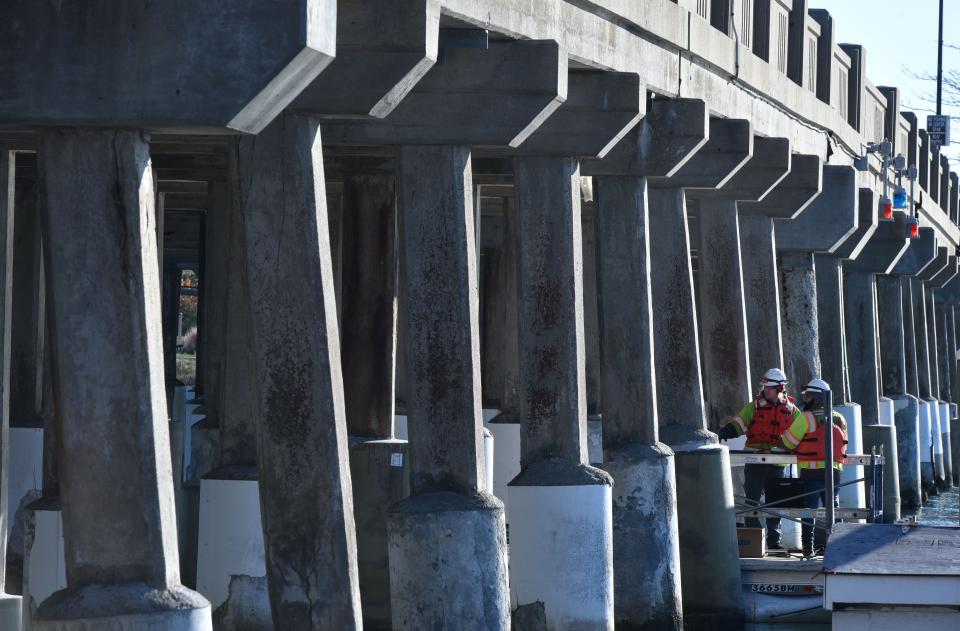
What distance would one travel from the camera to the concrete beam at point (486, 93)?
46.3ft

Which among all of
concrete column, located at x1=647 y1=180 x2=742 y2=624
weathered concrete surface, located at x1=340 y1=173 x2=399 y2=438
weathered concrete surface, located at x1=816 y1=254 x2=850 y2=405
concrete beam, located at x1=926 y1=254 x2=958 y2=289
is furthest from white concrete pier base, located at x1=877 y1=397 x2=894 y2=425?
weathered concrete surface, located at x1=340 y1=173 x2=399 y2=438

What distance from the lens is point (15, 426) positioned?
20453 millimetres

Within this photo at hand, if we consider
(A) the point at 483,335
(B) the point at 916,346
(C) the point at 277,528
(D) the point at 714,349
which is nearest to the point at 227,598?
(C) the point at 277,528

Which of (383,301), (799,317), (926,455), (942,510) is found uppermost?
(383,301)

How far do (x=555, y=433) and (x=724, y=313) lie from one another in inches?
299

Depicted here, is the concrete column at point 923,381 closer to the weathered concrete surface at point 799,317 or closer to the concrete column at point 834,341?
the concrete column at point 834,341

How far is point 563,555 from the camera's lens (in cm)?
1588

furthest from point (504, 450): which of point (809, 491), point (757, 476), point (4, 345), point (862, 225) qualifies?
point (4, 345)

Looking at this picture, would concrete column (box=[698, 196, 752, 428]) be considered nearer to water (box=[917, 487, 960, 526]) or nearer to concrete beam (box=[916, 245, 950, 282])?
water (box=[917, 487, 960, 526])

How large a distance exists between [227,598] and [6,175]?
3.72m

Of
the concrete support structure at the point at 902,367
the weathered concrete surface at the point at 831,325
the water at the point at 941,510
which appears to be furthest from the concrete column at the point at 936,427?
the weathered concrete surface at the point at 831,325

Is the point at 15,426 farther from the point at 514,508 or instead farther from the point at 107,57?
the point at 107,57

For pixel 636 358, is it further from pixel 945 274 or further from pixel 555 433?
pixel 945 274

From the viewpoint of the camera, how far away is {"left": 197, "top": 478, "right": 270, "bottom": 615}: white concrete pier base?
16047 millimetres
